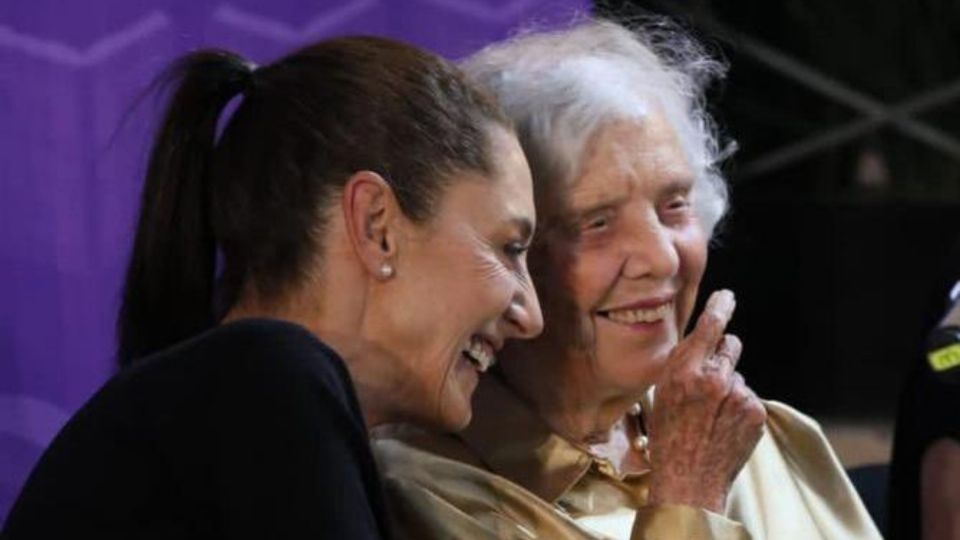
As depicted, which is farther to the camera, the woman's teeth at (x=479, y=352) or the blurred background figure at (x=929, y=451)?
the blurred background figure at (x=929, y=451)

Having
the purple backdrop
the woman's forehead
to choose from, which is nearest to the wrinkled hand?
the woman's forehead

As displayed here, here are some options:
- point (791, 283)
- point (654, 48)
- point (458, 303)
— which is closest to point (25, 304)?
point (458, 303)

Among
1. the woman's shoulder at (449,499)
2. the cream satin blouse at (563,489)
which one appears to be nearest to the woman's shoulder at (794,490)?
the cream satin blouse at (563,489)

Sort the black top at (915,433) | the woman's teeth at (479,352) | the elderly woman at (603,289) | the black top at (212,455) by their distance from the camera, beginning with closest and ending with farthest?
the black top at (212,455), the woman's teeth at (479,352), the elderly woman at (603,289), the black top at (915,433)

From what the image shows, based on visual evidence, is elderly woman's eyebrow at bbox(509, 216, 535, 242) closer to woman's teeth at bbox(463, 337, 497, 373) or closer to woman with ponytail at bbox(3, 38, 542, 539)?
woman with ponytail at bbox(3, 38, 542, 539)

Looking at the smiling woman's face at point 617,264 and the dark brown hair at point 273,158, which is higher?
the dark brown hair at point 273,158

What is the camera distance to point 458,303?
6.02 ft

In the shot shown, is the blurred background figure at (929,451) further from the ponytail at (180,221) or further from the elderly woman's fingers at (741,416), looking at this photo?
the ponytail at (180,221)

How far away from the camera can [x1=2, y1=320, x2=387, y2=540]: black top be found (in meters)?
1.49

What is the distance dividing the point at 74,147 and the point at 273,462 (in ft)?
2.39

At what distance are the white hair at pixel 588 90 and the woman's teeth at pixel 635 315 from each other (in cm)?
15

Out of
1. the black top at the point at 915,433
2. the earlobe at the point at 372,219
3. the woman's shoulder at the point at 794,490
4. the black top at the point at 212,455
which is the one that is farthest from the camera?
the black top at the point at 915,433

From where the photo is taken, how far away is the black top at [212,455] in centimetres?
149

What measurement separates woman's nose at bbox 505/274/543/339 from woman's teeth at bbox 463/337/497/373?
0.13ft
